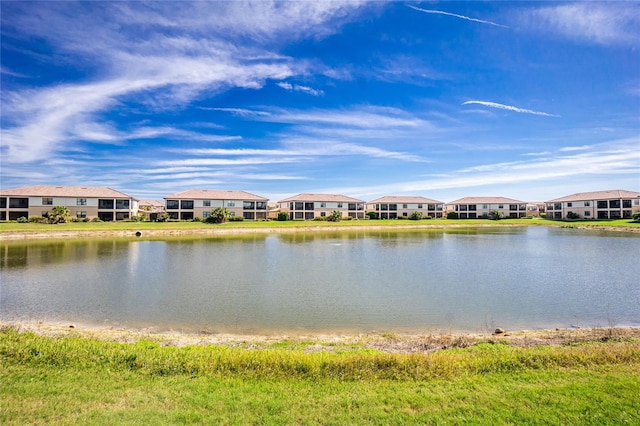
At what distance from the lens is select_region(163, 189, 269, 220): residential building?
71.2 m

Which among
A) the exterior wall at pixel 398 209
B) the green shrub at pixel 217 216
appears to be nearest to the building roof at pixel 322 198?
the exterior wall at pixel 398 209

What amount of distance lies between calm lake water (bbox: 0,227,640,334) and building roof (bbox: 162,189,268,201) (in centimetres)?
4329

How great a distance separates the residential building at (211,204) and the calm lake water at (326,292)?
140 ft

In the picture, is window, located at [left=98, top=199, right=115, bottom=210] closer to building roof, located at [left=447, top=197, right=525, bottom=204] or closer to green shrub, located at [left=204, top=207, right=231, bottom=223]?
green shrub, located at [left=204, top=207, right=231, bottom=223]

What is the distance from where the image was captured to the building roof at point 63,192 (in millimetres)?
62022

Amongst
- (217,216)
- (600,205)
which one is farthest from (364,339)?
(600,205)

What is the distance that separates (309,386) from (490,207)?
101300mm

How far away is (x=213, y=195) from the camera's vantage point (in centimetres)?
7456

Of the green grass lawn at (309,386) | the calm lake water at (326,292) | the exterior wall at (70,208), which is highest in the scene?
the exterior wall at (70,208)

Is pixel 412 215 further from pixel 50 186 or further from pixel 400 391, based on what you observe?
pixel 400 391

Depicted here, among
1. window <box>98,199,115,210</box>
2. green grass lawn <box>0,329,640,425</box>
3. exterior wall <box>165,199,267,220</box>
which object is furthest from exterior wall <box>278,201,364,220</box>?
green grass lawn <box>0,329,640,425</box>

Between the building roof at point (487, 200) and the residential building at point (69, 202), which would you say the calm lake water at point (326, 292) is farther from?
the building roof at point (487, 200)

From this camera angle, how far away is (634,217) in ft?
225

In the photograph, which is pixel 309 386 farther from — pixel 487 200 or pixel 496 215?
pixel 487 200
